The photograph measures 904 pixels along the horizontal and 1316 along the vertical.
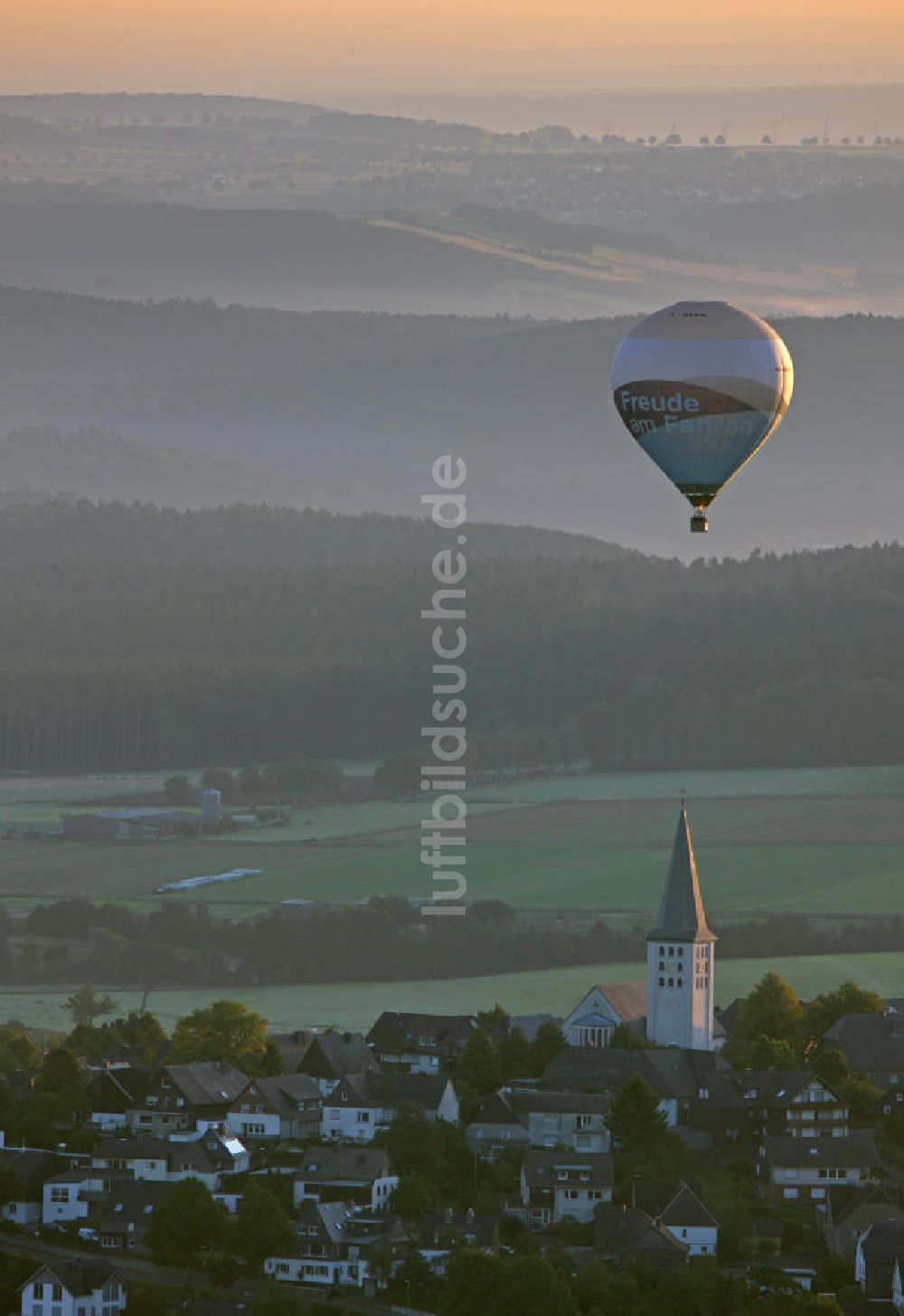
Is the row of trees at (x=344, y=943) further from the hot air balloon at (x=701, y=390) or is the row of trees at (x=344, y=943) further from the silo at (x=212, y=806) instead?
the silo at (x=212, y=806)

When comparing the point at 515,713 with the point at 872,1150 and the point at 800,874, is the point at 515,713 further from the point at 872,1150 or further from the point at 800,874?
the point at 872,1150

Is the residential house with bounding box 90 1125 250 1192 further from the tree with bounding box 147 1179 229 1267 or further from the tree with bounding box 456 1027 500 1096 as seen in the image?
the tree with bounding box 456 1027 500 1096

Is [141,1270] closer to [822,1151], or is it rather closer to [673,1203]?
[673,1203]

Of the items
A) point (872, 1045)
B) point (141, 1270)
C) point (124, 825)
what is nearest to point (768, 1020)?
point (872, 1045)

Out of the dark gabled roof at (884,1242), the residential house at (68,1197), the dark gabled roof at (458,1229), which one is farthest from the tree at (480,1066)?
the dark gabled roof at (884,1242)

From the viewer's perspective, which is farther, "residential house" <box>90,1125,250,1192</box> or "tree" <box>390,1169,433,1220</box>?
"residential house" <box>90,1125,250,1192</box>

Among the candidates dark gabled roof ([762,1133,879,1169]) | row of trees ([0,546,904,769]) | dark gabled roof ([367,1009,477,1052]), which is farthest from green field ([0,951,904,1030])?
row of trees ([0,546,904,769])

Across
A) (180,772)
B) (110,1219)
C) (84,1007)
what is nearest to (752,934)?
(84,1007)

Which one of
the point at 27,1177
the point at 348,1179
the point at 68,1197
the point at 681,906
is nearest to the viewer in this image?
the point at 348,1179
